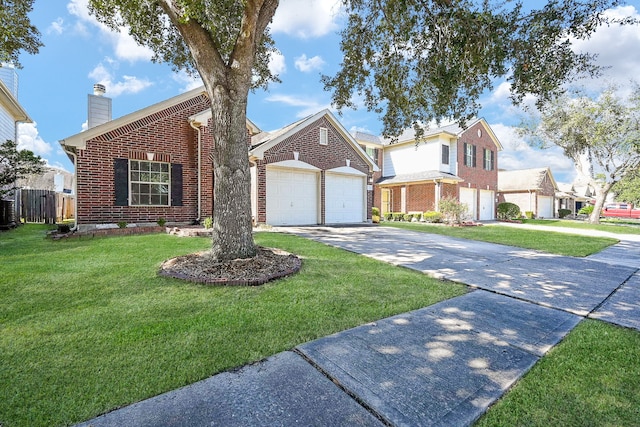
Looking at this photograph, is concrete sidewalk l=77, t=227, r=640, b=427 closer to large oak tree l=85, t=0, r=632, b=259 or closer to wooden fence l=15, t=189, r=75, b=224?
large oak tree l=85, t=0, r=632, b=259

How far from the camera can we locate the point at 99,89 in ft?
45.7

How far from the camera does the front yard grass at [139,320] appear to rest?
2.11m

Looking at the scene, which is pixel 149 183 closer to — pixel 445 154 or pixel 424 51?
pixel 424 51

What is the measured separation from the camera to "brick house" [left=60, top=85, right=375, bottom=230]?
9.80 m

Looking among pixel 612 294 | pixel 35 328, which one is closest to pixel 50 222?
pixel 35 328

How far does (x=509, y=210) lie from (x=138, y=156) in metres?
24.7

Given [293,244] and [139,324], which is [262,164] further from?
[139,324]

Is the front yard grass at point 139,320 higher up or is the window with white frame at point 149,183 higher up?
the window with white frame at point 149,183

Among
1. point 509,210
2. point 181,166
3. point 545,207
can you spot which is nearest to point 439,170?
point 509,210

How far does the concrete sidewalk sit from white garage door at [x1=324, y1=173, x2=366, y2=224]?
9.98 meters

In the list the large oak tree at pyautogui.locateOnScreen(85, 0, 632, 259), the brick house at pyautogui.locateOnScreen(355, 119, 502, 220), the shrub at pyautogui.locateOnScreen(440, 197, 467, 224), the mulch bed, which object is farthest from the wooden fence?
the shrub at pyautogui.locateOnScreen(440, 197, 467, 224)

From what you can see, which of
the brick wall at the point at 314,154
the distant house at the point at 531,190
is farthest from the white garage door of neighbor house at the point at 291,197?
the distant house at the point at 531,190

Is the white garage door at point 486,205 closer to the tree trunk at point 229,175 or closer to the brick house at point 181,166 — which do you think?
the brick house at point 181,166

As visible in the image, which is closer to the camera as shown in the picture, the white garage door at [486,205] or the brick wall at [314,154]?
the brick wall at [314,154]
